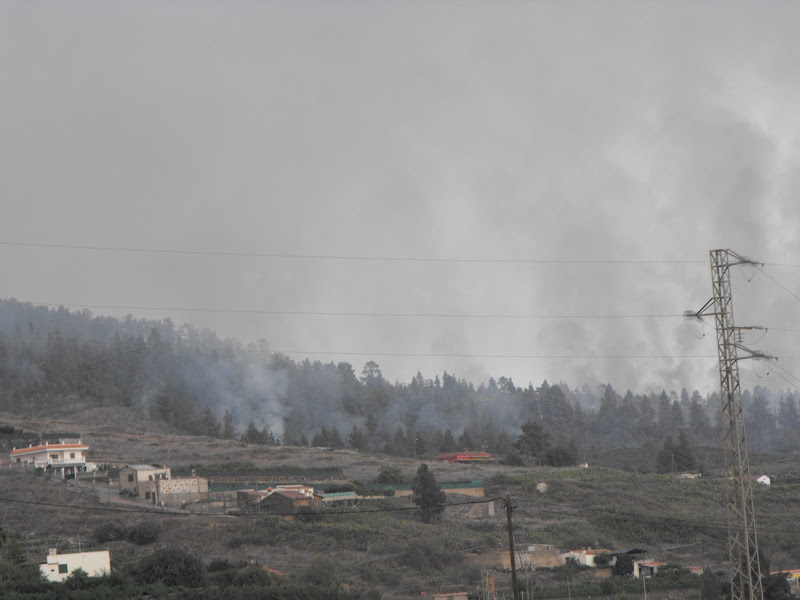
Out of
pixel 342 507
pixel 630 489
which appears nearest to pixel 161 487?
pixel 342 507

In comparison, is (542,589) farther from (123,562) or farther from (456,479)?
(456,479)

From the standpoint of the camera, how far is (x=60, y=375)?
455ft

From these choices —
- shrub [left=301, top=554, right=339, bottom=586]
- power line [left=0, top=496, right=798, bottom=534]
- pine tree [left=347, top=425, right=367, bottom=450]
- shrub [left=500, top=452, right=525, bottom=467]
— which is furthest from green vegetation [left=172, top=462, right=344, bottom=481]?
pine tree [left=347, top=425, right=367, bottom=450]

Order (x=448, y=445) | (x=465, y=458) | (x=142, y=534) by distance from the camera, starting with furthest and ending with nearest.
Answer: (x=448, y=445) → (x=465, y=458) → (x=142, y=534)

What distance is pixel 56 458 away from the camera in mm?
75438

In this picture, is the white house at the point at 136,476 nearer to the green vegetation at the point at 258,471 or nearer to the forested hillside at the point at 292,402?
the green vegetation at the point at 258,471

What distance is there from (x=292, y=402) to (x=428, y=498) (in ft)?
326

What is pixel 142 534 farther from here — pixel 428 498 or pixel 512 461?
pixel 512 461

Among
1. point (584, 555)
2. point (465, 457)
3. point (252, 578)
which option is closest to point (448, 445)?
point (465, 457)

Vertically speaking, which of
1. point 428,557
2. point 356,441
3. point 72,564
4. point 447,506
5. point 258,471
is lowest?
point 428,557

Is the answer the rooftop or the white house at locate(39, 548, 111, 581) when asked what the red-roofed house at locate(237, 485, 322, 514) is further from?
the rooftop

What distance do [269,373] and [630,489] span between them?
93561 mm

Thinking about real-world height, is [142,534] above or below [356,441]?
below

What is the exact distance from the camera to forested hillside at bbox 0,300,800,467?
128 meters
